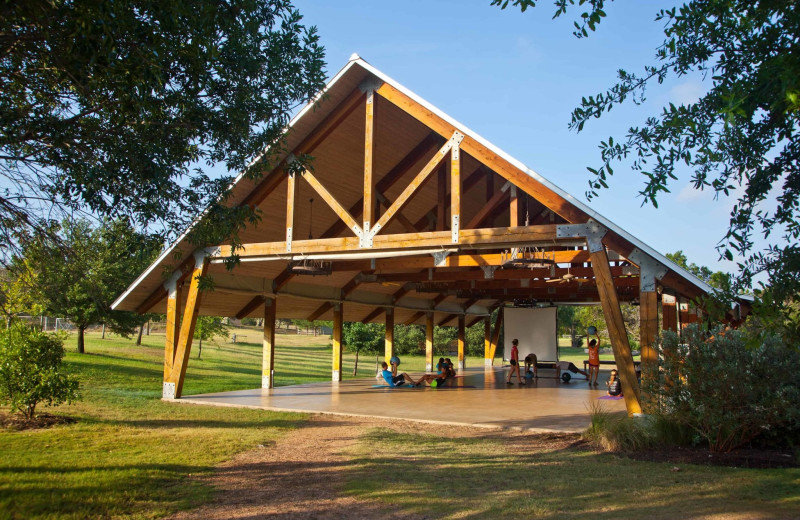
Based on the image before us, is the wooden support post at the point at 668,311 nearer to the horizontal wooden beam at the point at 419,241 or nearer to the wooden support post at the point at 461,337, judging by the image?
the horizontal wooden beam at the point at 419,241

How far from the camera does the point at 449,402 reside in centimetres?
1260

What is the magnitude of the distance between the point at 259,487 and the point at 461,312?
65.7 ft

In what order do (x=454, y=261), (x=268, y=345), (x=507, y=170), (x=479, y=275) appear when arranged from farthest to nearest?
1. (x=479, y=275)
2. (x=268, y=345)
3. (x=454, y=261)
4. (x=507, y=170)

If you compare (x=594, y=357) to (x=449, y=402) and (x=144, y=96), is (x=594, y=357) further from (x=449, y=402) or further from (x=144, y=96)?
(x=144, y=96)

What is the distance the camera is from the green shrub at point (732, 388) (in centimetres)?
663

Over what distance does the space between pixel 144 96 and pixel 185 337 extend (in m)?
8.23

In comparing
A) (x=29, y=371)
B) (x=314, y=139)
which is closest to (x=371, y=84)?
(x=314, y=139)

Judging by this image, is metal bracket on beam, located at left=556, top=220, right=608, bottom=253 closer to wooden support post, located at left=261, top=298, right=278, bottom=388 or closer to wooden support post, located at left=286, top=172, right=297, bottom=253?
wooden support post, located at left=286, top=172, right=297, bottom=253

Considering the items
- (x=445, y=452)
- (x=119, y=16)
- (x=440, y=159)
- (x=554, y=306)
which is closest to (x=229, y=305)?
(x=440, y=159)

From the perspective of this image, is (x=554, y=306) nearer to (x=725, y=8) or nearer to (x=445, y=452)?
(x=445, y=452)

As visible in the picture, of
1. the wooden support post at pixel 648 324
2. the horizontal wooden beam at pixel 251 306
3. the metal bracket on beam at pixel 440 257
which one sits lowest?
the wooden support post at pixel 648 324

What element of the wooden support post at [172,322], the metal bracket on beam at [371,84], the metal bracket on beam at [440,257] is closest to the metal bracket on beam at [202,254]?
the wooden support post at [172,322]

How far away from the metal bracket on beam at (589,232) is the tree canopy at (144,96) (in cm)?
434

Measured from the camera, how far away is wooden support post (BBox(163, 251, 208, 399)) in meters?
11.7
